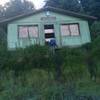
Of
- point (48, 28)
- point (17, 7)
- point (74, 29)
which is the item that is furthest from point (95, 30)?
point (17, 7)

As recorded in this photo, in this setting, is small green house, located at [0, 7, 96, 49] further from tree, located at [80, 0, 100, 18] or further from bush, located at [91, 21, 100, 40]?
tree, located at [80, 0, 100, 18]

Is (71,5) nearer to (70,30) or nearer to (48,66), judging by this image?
(70,30)

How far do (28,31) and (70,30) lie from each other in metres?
3.66

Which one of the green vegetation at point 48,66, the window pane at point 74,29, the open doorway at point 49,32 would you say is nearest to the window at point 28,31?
the open doorway at point 49,32

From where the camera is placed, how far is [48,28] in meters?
25.0

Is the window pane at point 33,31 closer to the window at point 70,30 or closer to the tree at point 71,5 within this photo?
the window at point 70,30

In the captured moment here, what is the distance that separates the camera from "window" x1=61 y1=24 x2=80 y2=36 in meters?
24.8

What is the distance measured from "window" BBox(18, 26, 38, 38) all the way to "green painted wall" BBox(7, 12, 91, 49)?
1.12ft

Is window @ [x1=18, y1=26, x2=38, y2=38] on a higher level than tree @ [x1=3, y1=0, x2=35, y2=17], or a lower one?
lower

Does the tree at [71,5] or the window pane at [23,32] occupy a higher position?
the tree at [71,5]

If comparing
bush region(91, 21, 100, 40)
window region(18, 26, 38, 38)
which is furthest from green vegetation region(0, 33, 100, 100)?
bush region(91, 21, 100, 40)

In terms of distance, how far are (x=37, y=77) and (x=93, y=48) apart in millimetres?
5339

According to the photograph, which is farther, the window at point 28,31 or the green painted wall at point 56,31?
the window at point 28,31

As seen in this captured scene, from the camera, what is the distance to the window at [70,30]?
24.8 meters
